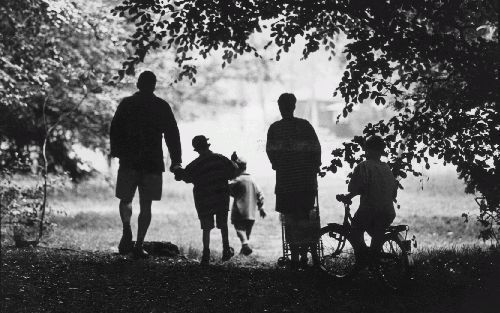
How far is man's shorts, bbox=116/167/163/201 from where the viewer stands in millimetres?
8023

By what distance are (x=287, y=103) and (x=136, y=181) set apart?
205cm

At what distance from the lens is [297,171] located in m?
7.61

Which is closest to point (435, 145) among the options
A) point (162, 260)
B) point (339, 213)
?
point (162, 260)

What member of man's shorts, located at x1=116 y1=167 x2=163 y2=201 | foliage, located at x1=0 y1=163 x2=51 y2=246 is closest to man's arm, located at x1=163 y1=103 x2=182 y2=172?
man's shorts, located at x1=116 y1=167 x2=163 y2=201

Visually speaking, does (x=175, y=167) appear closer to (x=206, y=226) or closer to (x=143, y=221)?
(x=143, y=221)

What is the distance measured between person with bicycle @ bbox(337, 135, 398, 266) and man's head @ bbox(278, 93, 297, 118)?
1.28 meters

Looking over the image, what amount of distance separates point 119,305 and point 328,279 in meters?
2.18

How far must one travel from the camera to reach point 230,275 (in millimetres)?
7305

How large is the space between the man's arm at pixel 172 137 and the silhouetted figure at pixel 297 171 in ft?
3.95

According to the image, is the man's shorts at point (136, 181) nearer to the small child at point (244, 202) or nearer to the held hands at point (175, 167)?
the held hands at point (175, 167)

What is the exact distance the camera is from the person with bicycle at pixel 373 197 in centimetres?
662

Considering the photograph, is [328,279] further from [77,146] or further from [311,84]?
[311,84]

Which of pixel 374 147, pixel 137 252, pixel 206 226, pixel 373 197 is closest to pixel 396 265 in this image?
pixel 373 197

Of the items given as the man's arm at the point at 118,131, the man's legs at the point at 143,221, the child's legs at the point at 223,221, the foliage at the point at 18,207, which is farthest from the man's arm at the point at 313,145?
the foliage at the point at 18,207
